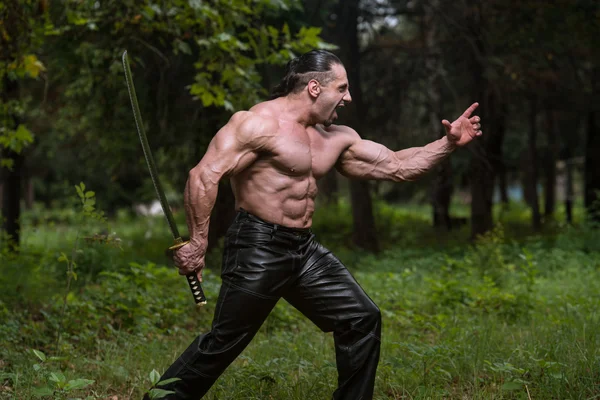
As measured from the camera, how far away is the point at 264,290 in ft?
13.8

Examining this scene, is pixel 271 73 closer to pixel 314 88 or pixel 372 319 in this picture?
pixel 314 88

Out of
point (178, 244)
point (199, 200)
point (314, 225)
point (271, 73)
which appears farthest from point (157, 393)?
point (314, 225)

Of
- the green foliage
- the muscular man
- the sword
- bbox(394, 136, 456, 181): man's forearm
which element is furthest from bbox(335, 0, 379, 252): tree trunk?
the sword

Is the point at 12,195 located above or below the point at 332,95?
below

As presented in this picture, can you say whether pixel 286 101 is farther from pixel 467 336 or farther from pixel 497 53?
pixel 497 53

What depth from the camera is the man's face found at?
4375 millimetres

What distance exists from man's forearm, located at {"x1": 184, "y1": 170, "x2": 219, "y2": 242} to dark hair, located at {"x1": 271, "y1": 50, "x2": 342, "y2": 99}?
0.84 meters

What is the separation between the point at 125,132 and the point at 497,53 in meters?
7.13

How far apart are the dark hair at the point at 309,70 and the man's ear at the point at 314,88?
3 centimetres

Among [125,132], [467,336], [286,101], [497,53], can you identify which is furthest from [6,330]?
[497,53]

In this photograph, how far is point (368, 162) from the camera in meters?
4.72

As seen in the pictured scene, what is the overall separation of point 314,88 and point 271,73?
8331 millimetres

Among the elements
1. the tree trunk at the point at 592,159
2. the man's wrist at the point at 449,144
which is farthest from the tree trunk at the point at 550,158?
the man's wrist at the point at 449,144

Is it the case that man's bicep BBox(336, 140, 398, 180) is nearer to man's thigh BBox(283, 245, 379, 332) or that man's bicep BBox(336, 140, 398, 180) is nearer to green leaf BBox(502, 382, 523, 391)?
man's thigh BBox(283, 245, 379, 332)
